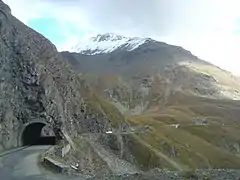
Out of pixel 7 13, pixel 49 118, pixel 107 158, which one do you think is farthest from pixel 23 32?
pixel 107 158

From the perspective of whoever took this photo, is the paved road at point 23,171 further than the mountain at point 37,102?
No

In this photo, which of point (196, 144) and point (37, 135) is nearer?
point (37, 135)

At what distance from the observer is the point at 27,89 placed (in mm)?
70688

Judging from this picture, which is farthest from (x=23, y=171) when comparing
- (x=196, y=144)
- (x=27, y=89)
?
(x=196, y=144)

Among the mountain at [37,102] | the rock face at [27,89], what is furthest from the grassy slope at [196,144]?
the rock face at [27,89]

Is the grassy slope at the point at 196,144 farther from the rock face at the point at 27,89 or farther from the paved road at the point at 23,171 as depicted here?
the paved road at the point at 23,171

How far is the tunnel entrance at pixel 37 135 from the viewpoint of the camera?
237ft

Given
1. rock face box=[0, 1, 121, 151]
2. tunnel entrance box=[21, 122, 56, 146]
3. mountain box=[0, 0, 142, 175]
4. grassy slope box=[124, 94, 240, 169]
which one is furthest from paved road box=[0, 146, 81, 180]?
grassy slope box=[124, 94, 240, 169]

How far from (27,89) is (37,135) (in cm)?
1255

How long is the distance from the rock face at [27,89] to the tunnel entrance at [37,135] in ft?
9.77

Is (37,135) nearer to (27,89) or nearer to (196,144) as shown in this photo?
(27,89)

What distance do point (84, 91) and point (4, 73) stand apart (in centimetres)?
3673

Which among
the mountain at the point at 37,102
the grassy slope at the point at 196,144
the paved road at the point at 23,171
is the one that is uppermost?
the mountain at the point at 37,102

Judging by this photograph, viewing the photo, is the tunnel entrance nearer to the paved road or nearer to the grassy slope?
the grassy slope
